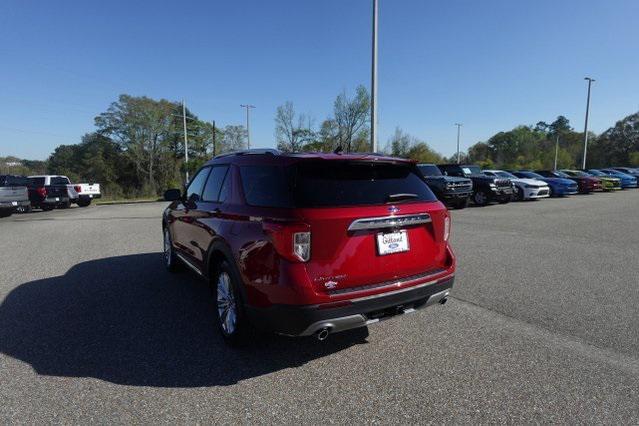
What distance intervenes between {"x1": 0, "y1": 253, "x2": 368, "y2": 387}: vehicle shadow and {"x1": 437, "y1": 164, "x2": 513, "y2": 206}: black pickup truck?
1595 cm

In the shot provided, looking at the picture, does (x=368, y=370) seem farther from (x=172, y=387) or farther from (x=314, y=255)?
(x=172, y=387)

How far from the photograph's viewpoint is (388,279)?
10.6 feet

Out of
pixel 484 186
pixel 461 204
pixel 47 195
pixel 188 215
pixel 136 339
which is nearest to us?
pixel 136 339

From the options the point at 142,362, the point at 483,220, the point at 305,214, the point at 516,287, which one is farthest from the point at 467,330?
the point at 483,220

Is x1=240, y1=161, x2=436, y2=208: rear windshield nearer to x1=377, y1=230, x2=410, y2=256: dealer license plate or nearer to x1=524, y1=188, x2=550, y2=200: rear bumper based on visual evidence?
x1=377, y1=230, x2=410, y2=256: dealer license plate

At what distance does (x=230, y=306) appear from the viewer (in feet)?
12.2

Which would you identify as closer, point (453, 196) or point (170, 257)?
point (170, 257)

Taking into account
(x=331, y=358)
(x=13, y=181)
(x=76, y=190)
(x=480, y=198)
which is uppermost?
(x=13, y=181)

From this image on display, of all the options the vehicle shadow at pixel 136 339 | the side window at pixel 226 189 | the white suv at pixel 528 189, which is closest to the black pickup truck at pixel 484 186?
the white suv at pixel 528 189

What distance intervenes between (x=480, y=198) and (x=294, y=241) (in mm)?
17564

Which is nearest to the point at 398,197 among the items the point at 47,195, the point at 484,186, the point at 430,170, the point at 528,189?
the point at 430,170

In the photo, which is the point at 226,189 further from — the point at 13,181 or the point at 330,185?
the point at 13,181

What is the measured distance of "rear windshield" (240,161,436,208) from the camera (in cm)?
310

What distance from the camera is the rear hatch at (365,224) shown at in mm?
2973
